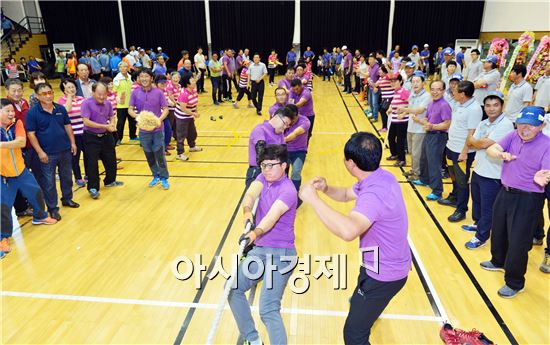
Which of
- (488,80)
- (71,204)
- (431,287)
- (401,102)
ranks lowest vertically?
(431,287)

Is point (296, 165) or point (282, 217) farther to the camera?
point (296, 165)

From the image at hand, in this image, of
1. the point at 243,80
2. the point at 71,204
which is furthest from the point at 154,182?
the point at 243,80

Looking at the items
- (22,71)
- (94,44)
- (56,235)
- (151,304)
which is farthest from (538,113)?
(94,44)

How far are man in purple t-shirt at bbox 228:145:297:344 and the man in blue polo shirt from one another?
369 cm

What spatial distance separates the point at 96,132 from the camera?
607cm

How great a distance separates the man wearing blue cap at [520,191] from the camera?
11.3 feet

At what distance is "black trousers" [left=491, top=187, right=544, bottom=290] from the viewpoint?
3564mm

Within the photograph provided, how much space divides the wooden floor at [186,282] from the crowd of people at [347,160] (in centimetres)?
30

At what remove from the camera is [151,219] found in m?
5.60

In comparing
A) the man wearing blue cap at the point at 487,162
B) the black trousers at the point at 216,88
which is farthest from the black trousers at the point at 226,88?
the man wearing blue cap at the point at 487,162

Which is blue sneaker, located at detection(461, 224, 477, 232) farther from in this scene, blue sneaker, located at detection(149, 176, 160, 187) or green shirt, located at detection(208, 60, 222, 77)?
green shirt, located at detection(208, 60, 222, 77)

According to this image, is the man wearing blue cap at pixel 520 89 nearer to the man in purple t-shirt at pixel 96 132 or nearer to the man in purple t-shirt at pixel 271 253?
the man in purple t-shirt at pixel 271 253

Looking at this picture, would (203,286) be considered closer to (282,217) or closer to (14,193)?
(282,217)

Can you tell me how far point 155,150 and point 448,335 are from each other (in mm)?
5063
